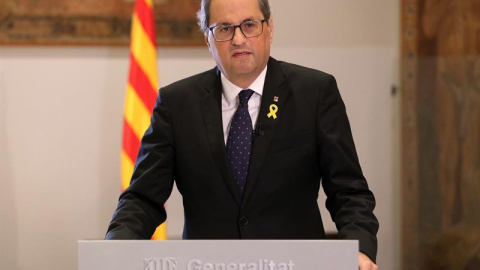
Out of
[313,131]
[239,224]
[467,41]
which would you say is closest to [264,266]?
[239,224]

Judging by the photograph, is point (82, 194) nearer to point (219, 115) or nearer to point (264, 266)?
point (219, 115)

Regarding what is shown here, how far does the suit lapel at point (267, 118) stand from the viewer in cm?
208

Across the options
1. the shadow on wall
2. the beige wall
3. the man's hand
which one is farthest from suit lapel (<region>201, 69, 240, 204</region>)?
the shadow on wall

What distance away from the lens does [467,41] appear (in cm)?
429

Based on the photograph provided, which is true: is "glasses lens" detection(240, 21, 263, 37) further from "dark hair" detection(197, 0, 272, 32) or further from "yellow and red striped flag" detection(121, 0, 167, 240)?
"yellow and red striped flag" detection(121, 0, 167, 240)

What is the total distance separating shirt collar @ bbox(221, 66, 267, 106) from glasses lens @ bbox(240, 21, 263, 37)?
0.18m

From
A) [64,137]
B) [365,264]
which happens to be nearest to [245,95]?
[365,264]

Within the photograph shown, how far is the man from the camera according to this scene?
2061 millimetres

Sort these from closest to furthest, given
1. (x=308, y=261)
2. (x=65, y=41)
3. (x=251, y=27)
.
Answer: (x=308, y=261) < (x=251, y=27) < (x=65, y=41)

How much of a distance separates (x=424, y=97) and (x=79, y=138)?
7.04 feet

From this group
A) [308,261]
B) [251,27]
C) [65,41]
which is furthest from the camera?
[65,41]

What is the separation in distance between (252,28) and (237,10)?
0.07 m

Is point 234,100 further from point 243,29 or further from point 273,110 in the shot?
point 243,29

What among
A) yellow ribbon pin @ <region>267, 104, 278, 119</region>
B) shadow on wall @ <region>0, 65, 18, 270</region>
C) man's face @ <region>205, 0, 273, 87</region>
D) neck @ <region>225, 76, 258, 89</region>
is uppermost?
man's face @ <region>205, 0, 273, 87</region>
